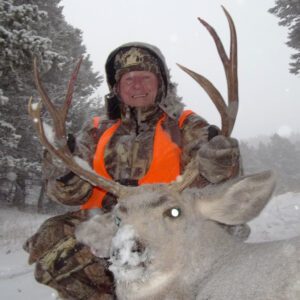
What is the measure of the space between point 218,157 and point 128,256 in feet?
3.73

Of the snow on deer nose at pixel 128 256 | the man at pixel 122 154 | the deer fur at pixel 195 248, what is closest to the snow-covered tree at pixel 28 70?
the man at pixel 122 154

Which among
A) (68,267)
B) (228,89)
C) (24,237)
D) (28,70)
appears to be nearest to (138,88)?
(228,89)

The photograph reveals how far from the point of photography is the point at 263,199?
3.02m

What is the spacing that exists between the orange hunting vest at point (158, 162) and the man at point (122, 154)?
11mm

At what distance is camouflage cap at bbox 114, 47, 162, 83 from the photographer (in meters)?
5.24

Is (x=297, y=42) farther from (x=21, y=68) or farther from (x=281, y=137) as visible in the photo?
(x=281, y=137)

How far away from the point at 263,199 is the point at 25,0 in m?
12.2

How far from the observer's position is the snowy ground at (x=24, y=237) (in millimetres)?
5660

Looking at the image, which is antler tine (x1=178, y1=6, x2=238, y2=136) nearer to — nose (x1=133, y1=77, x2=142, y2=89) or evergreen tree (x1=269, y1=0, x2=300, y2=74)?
nose (x1=133, y1=77, x2=142, y2=89)

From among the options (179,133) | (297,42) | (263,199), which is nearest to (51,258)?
(179,133)

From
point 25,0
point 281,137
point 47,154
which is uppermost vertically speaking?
point 25,0

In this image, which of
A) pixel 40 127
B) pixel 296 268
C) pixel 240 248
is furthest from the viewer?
pixel 40 127

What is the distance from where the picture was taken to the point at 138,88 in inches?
204

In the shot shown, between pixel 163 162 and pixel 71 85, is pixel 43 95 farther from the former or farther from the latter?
pixel 163 162
